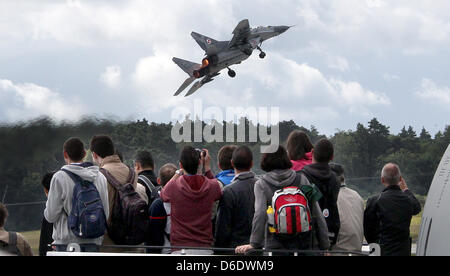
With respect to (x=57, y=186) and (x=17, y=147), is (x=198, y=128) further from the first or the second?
(x=57, y=186)

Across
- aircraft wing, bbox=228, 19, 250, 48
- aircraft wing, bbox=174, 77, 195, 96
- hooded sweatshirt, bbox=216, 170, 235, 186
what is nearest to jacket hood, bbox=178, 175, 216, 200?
hooded sweatshirt, bbox=216, 170, 235, 186

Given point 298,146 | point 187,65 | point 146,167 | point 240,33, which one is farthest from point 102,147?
point 187,65

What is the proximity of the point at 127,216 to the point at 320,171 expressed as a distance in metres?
Answer: 1.66

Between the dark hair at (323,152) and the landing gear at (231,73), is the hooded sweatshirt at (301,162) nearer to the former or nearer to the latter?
the dark hair at (323,152)

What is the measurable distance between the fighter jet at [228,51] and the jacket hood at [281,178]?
18861 millimetres

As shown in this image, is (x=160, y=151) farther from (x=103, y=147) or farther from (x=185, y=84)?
(x=103, y=147)

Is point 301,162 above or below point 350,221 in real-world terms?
above

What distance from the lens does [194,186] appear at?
5555 mm

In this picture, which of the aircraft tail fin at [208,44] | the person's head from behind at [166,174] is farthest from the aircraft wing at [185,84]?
the person's head from behind at [166,174]

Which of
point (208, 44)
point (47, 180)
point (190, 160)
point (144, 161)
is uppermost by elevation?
point (208, 44)

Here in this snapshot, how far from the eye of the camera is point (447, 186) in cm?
479

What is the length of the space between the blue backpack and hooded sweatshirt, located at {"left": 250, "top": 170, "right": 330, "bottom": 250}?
127 cm

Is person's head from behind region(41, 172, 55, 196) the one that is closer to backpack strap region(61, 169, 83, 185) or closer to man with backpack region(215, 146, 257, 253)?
backpack strap region(61, 169, 83, 185)
